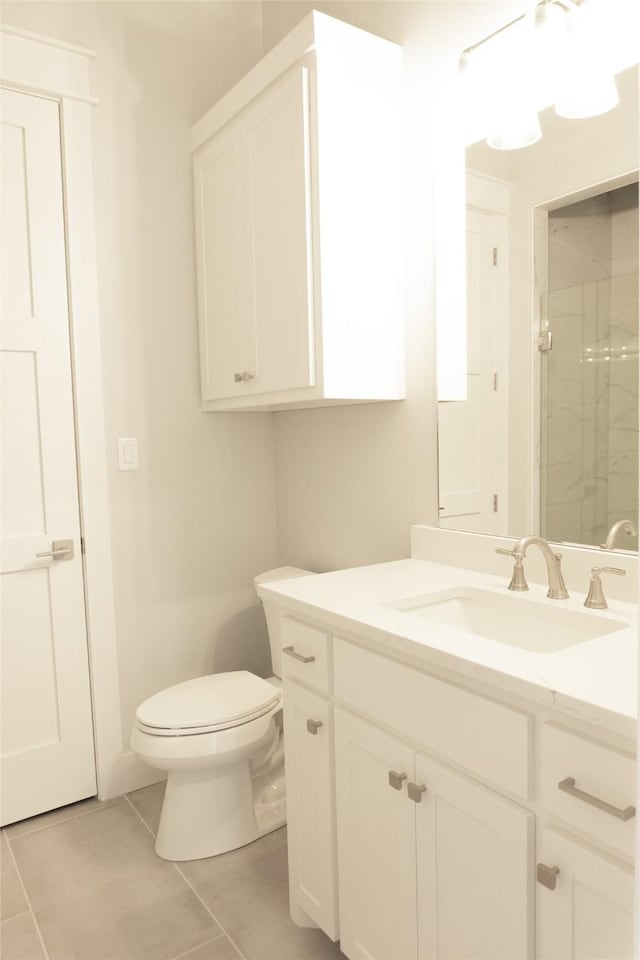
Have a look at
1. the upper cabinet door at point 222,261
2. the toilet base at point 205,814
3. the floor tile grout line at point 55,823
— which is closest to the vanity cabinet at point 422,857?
the toilet base at point 205,814

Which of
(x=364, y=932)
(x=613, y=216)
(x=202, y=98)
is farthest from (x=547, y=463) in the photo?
(x=202, y=98)

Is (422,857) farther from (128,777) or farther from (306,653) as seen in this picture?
(128,777)

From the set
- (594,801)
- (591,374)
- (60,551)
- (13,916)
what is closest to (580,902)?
(594,801)

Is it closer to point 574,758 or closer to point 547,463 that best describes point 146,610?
point 547,463

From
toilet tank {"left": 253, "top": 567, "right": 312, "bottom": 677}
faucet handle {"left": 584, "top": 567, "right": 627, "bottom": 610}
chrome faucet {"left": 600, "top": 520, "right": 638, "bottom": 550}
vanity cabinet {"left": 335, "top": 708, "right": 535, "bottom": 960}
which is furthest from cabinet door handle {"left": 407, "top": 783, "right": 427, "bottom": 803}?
toilet tank {"left": 253, "top": 567, "right": 312, "bottom": 677}

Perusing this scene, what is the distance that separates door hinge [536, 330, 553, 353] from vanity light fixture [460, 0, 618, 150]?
0.45 meters

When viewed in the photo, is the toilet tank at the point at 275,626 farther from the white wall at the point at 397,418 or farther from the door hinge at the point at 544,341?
the door hinge at the point at 544,341

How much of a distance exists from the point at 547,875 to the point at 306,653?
2.11 ft

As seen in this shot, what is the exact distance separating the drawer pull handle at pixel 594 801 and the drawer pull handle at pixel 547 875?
122mm

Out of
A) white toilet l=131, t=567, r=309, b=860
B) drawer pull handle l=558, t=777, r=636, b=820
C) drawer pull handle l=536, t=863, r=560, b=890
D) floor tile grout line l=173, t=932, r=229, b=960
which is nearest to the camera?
drawer pull handle l=558, t=777, r=636, b=820

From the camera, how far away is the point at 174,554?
232 cm

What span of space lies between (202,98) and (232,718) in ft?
6.73

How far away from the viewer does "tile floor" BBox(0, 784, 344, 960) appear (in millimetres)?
1529

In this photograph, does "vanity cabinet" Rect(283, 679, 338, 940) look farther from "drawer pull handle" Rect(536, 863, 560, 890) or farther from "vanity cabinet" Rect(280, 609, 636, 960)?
"drawer pull handle" Rect(536, 863, 560, 890)
